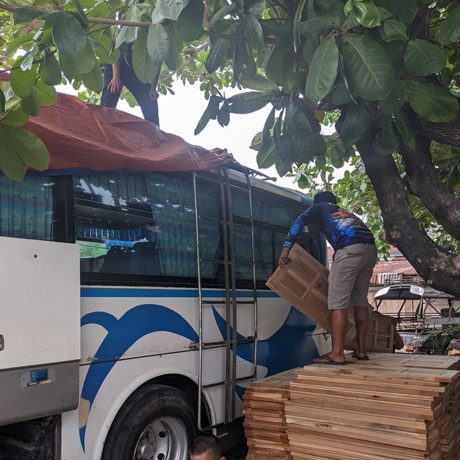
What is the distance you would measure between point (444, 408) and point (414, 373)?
1.09ft

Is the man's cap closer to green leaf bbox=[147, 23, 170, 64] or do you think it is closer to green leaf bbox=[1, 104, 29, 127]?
green leaf bbox=[147, 23, 170, 64]

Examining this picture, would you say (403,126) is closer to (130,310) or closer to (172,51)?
(172,51)

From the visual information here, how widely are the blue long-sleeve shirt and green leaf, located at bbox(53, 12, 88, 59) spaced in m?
3.02

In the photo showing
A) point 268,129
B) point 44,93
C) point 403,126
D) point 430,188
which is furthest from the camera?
point 430,188

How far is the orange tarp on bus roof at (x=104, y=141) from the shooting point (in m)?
3.45

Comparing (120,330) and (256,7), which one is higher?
(256,7)

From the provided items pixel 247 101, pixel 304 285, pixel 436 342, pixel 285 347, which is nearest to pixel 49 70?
pixel 247 101

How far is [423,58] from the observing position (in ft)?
8.30

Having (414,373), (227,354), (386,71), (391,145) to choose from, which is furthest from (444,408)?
(386,71)

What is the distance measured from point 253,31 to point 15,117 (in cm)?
120

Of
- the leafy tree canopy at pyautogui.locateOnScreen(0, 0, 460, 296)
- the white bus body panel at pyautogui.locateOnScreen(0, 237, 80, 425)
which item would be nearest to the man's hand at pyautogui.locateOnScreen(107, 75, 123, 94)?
the leafy tree canopy at pyautogui.locateOnScreen(0, 0, 460, 296)

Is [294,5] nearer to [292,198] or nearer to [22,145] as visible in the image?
[22,145]

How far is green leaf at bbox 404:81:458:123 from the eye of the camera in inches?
109

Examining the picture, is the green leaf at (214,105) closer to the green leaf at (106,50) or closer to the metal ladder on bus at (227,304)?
the green leaf at (106,50)
